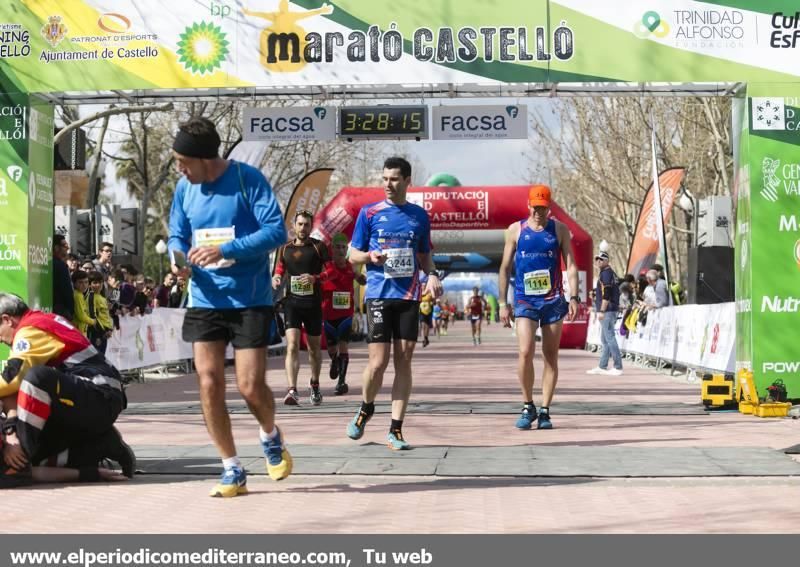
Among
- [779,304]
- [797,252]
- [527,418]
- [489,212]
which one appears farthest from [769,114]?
[489,212]

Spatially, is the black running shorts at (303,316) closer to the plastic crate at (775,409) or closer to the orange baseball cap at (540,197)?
the orange baseball cap at (540,197)

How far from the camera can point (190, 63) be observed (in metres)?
13.8

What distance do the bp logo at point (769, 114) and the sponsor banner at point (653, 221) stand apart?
564 inches

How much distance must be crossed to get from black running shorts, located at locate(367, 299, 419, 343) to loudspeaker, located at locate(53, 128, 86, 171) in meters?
6.90

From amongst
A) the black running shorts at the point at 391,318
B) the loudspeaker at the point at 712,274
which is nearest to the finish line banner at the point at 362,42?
the black running shorts at the point at 391,318

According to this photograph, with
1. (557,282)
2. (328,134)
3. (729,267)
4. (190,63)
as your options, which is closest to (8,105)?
(190,63)

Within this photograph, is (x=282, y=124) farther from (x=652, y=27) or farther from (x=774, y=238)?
(x=774, y=238)

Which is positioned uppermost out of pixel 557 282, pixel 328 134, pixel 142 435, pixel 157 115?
pixel 157 115

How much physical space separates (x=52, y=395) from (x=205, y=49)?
23.2ft

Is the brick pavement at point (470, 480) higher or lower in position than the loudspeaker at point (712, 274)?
lower
